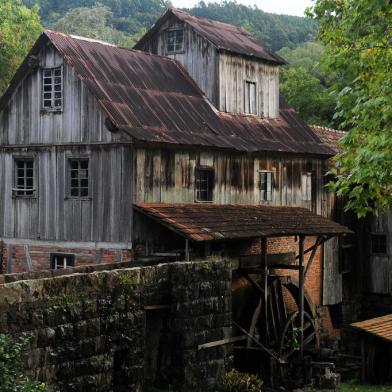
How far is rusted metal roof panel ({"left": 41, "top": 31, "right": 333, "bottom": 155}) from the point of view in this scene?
72.7ft

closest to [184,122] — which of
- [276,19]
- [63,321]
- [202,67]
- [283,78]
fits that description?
[202,67]

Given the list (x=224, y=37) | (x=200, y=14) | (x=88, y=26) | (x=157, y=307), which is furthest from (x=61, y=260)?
(x=200, y=14)

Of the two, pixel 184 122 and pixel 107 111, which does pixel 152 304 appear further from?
pixel 184 122

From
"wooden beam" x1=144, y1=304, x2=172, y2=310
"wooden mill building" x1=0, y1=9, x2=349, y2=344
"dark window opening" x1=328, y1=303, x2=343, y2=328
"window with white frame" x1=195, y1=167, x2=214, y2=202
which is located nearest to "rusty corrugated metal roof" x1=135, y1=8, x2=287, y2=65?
"wooden mill building" x1=0, y1=9, x2=349, y2=344

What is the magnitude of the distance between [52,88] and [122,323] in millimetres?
9870

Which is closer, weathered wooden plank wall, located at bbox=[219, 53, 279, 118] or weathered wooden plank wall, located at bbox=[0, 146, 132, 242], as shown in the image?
weathered wooden plank wall, located at bbox=[0, 146, 132, 242]

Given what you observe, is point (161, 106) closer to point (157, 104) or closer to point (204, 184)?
point (157, 104)

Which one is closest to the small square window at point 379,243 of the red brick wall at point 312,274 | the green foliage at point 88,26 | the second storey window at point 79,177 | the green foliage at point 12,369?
the red brick wall at point 312,274

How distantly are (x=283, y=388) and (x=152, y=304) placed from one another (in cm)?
742

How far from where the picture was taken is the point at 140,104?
22922 mm

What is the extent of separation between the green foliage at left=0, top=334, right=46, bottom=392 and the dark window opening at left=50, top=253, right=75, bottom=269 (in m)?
11.6

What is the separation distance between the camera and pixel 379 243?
1180 inches

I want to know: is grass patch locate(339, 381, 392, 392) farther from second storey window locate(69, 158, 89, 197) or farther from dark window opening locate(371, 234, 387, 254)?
second storey window locate(69, 158, 89, 197)

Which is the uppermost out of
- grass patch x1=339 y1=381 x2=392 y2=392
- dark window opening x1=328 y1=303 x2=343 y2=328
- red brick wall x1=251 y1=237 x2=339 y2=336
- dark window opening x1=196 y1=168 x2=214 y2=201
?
dark window opening x1=196 y1=168 x2=214 y2=201
